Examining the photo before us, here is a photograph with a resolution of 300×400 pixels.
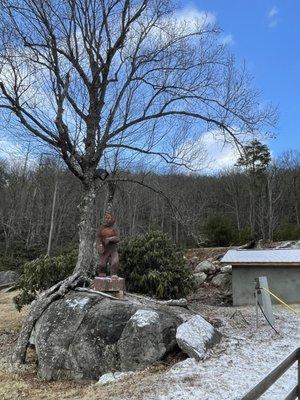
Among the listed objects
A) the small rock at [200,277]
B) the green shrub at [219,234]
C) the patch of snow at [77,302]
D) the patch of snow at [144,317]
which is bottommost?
the patch of snow at [144,317]

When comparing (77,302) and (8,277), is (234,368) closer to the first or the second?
(77,302)

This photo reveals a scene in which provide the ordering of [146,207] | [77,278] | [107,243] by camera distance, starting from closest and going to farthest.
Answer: [77,278] < [107,243] < [146,207]

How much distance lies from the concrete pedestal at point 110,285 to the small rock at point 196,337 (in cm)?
188

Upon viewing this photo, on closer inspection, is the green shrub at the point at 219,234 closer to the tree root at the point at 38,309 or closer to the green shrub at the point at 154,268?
the green shrub at the point at 154,268

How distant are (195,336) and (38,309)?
129 inches

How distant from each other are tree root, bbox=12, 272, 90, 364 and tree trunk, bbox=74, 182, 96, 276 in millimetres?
315

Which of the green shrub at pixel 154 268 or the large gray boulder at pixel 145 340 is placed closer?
the large gray boulder at pixel 145 340

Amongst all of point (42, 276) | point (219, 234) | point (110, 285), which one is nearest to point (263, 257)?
point (110, 285)

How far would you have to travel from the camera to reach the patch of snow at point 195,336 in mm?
6910

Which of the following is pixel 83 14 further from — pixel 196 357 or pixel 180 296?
pixel 196 357

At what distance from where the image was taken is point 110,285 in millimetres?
9141

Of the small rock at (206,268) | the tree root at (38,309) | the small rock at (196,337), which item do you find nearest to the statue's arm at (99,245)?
the tree root at (38,309)

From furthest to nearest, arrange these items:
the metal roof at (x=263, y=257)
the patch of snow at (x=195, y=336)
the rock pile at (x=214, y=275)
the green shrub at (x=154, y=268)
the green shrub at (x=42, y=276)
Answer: the rock pile at (x=214, y=275) < the metal roof at (x=263, y=257) < the green shrub at (x=42, y=276) < the green shrub at (x=154, y=268) < the patch of snow at (x=195, y=336)

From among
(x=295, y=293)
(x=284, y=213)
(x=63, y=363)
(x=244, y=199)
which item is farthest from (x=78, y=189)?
(x=63, y=363)
